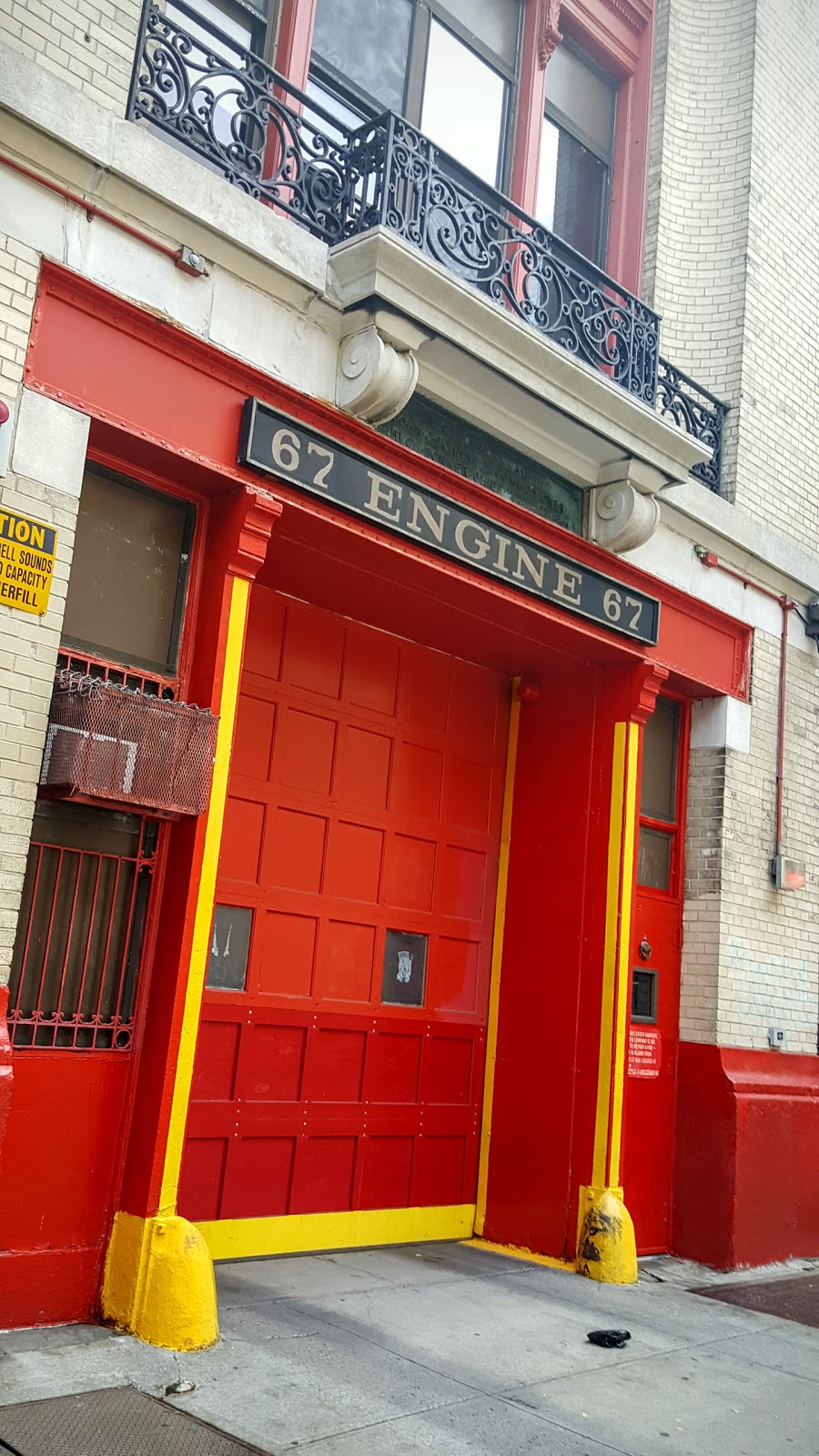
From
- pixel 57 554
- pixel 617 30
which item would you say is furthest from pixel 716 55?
pixel 57 554

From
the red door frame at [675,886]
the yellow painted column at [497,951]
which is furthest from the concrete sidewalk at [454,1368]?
the red door frame at [675,886]

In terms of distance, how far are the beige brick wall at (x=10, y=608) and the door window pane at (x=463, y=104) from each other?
441 centimetres

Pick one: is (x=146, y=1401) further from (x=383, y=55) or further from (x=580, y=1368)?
(x=383, y=55)

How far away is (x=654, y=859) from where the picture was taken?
31.1ft

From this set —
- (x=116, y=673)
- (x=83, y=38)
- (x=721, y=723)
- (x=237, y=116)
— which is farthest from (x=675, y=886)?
(x=83, y=38)

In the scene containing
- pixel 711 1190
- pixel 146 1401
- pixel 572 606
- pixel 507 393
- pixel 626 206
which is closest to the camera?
pixel 146 1401

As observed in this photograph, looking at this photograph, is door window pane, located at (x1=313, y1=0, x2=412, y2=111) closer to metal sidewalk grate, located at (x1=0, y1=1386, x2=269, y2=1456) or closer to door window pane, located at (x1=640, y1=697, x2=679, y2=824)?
door window pane, located at (x1=640, y1=697, x2=679, y2=824)

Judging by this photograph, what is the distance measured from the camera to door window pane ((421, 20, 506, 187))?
28.8 ft

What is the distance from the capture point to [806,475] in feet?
35.3

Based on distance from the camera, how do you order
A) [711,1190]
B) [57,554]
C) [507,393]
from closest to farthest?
[57,554] → [507,393] → [711,1190]

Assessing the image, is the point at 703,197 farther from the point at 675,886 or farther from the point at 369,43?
the point at 675,886

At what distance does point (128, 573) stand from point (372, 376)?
1.66 m

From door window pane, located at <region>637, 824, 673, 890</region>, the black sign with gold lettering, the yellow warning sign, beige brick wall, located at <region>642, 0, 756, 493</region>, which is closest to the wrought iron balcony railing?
the black sign with gold lettering

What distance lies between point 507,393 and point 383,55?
2.69 metres
